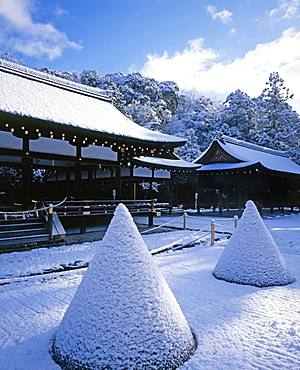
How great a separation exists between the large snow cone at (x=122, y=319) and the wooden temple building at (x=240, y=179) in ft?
59.4

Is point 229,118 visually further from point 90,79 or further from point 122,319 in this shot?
point 122,319

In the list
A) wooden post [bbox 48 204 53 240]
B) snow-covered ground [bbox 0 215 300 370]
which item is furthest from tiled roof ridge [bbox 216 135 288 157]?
snow-covered ground [bbox 0 215 300 370]

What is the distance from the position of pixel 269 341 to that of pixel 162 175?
17556mm

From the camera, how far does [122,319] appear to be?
2875mm

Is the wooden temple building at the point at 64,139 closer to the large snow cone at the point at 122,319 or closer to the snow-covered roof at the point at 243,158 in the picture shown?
the snow-covered roof at the point at 243,158

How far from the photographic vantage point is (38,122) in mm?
8688

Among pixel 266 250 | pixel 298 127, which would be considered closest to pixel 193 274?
pixel 266 250

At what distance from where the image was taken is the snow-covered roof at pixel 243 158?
23109 mm

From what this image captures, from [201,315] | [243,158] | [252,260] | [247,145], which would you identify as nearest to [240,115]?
[247,145]

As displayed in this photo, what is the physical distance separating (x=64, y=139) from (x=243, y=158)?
54.8 ft

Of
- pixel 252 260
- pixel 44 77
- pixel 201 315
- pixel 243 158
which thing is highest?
pixel 44 77

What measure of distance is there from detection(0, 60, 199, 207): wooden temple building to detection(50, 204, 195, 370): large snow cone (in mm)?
6508

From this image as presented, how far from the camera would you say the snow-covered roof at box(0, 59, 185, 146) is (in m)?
9.85

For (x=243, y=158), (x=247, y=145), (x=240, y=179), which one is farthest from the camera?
(x=247, y=145)
